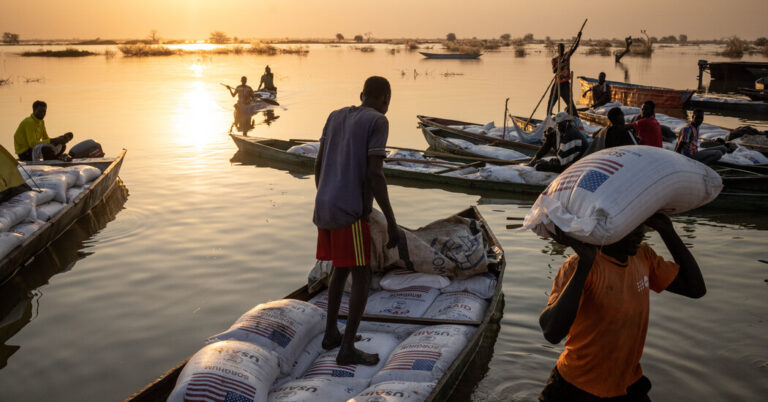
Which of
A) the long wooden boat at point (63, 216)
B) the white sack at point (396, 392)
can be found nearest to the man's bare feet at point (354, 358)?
the white sack at point (396, 392)

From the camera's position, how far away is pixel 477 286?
491cm

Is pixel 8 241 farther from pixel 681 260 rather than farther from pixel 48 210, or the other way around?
pixel 681 260

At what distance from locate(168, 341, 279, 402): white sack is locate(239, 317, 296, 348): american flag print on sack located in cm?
22

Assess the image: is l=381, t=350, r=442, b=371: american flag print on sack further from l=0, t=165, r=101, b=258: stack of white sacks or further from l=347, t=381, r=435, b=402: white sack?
l=0, t=165, r=101, b=258: stack of white sacks

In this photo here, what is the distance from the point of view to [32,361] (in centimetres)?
474

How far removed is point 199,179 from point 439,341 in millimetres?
8176

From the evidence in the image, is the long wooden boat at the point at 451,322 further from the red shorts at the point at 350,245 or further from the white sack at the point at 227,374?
the red shorts at the point at 350,245

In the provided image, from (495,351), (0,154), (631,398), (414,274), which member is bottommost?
(495,351)

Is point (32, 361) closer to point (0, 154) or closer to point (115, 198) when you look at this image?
point (0, 154)

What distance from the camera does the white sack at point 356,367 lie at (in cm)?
338

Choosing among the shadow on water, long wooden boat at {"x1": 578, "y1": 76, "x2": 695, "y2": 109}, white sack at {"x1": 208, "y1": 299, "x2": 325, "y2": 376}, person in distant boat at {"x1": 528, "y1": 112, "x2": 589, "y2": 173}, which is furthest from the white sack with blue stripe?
long wooden boat at {"x1": 578, "y1": 76, "x2": 695, "y2": 109}

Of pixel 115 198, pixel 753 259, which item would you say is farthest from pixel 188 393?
pixel 115 198

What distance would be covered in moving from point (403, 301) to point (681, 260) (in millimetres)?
2604

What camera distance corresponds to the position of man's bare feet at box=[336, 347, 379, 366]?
356cm
